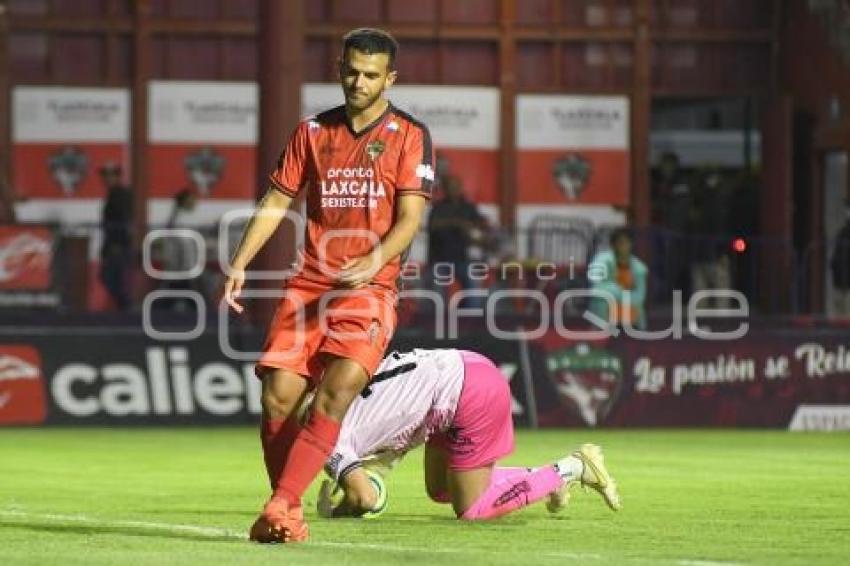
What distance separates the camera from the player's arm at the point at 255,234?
12.4 meters

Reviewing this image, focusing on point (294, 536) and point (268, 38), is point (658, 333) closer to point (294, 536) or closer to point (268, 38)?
point (268, 38)

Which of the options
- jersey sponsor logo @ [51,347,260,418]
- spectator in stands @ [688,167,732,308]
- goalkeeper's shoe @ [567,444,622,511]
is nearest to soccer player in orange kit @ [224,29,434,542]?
goalkeeper's shoe @ [567,444,622,511]

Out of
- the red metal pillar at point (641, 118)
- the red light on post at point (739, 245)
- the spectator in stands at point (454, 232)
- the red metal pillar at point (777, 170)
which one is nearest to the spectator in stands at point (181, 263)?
the spectator in stands at point (454, 232)

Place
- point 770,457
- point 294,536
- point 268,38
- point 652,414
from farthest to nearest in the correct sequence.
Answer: point 268,38
point 652,414
point 770,457
point 294,536

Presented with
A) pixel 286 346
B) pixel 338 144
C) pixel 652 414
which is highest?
pixel 338 144

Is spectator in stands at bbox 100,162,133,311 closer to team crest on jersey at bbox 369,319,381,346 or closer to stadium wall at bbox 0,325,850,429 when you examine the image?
stadium wall at bbox 0,325,850,429

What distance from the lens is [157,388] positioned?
77.9 ft

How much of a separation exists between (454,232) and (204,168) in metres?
8.41

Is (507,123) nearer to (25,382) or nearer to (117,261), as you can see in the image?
(117,261)

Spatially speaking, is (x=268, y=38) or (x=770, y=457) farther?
(x=268, y=38)

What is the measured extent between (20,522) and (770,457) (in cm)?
810

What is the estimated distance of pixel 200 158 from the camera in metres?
35.7

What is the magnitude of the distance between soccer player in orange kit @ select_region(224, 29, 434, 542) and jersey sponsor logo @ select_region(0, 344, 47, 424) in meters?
11.0

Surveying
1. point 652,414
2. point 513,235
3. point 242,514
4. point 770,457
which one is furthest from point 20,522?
point 513,235
